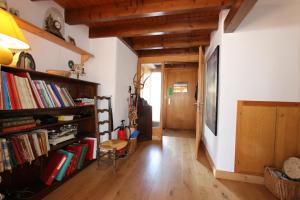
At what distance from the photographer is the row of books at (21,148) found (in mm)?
1205

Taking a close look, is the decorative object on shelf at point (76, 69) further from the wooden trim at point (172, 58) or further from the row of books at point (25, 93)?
the wooden trim at point (172, 58)

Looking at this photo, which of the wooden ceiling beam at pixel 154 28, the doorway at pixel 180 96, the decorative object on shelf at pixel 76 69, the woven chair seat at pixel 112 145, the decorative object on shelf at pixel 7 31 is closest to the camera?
the decorative object on shelf at pixel 7 31

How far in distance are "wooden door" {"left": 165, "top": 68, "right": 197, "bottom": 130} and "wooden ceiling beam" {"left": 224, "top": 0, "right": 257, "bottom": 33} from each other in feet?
9.97

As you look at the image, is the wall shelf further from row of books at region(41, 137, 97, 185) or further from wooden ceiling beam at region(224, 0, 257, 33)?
wooden ceiling beam at region(224, 0, 257, 33)

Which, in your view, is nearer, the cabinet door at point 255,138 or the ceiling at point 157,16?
the ceiling at point 157,16

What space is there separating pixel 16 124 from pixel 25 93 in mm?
298

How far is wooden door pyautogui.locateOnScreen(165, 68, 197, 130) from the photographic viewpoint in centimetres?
496

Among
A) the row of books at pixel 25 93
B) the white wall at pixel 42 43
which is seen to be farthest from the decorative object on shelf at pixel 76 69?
the row of books at pixel 25 93

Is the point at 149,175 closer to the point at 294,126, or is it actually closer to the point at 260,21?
the point at 294,126

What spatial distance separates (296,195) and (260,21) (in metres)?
2.12

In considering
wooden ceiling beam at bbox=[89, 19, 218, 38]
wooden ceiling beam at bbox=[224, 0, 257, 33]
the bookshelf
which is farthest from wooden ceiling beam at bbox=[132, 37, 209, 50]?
the bookshelf

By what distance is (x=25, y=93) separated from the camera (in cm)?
138

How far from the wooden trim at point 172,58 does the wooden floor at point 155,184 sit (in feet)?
7.93

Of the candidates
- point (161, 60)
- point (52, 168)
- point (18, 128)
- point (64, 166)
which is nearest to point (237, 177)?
point (64, 166)
